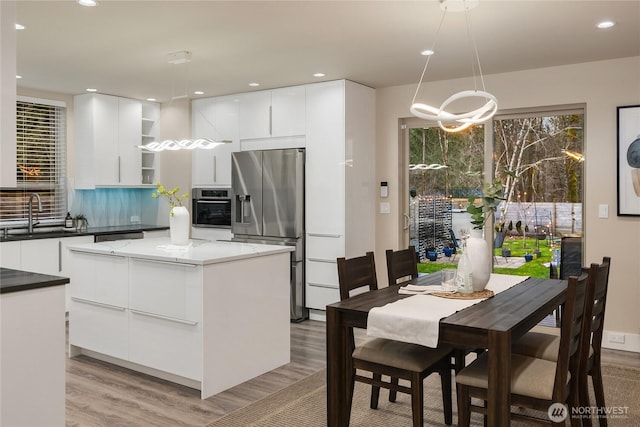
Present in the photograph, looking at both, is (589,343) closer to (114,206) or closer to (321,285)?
(321,285)

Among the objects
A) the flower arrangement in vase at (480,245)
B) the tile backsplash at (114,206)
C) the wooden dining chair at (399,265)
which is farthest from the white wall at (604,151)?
the tile backsplash at (114,206)

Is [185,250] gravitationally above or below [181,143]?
below

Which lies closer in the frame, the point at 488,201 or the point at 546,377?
the point at 546,377

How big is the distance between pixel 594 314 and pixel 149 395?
2671 millimetres

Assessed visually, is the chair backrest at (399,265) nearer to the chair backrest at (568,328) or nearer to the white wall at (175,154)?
the chair backrest at (568,328)

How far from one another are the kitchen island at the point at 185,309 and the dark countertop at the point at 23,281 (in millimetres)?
989

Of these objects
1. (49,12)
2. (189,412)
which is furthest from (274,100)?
(189,412)

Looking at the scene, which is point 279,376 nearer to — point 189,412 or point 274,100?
point 189,412

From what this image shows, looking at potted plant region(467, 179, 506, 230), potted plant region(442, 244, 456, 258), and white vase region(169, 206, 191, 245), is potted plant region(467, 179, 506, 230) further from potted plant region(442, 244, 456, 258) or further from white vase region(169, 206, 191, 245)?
potted plant region(442, 244, 456, 258)

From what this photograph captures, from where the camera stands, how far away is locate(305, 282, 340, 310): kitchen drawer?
210 inches

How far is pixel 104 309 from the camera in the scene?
13.0 feet

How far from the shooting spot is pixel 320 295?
5.41 meters

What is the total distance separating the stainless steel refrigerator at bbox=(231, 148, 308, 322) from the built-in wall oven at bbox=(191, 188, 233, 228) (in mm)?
326

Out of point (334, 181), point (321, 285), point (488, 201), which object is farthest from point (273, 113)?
point (488, 201)
